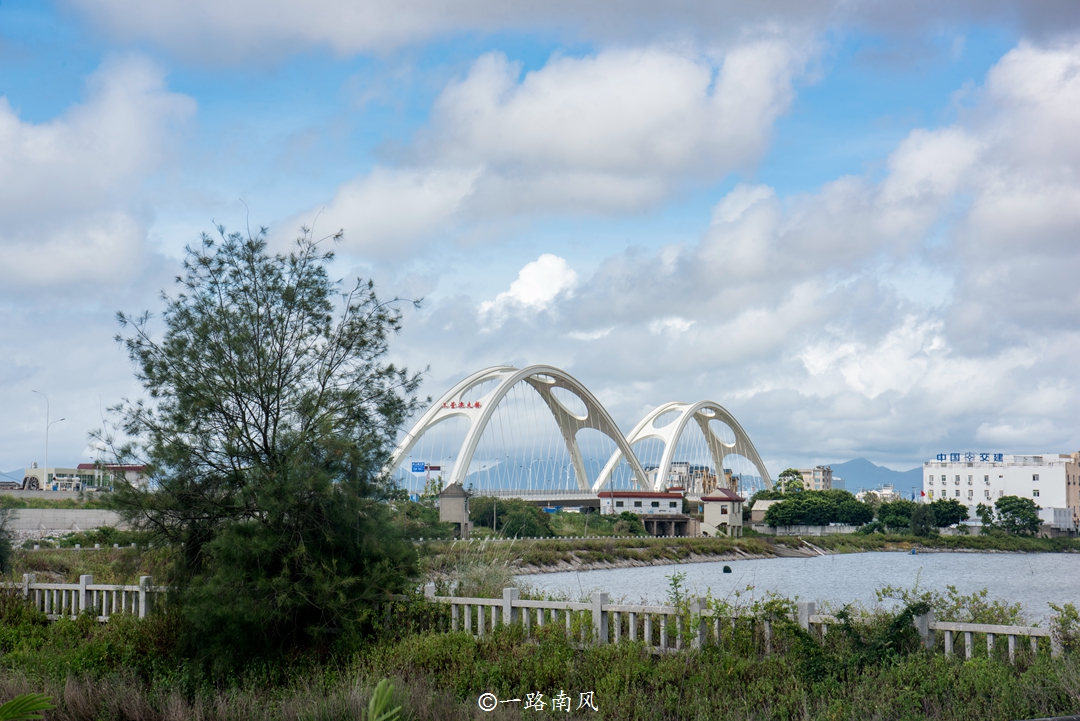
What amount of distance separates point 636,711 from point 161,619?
6.32 meters

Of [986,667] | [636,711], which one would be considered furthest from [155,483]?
[986,667]

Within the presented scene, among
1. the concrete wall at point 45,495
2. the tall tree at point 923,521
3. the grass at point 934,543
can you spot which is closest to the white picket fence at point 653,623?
the concrete wall at point 45,495

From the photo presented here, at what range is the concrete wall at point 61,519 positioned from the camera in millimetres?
48750

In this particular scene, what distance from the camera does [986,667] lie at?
777 centimetres

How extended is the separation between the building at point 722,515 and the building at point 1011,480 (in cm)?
4396

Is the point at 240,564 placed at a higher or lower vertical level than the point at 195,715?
higher

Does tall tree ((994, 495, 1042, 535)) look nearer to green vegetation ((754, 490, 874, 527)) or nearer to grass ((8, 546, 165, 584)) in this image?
green vegetation ((754, 490, 874, 527))

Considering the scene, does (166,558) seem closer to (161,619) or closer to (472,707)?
(161,619)

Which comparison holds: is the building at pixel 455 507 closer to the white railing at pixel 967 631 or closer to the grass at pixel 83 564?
the grass at pixel 83 564

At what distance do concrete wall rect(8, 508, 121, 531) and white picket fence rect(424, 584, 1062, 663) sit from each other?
4330cm

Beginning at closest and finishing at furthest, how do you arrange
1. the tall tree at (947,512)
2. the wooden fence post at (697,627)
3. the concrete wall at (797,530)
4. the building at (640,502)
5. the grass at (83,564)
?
1. the wooden fence post at (697,627)
2. the grass at (83,564)
3. the building at (640,502)
4. the concrete wall at (797,530)
5. the tall tree at (947,512)

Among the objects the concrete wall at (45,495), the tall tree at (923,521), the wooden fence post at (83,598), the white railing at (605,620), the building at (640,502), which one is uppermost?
the white railing at (605,620)

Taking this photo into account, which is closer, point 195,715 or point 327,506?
point 195,715

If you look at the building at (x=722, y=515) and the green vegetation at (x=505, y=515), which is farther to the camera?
the building at (x=722, y=515)
